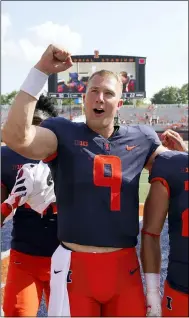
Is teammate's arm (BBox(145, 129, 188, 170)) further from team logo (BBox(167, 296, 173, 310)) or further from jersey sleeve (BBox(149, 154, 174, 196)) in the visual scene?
team logo (BBox(167, 296, 173, 310))

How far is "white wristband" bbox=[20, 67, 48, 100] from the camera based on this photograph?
71.3 inches

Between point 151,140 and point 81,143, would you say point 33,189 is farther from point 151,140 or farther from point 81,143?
point 151,140

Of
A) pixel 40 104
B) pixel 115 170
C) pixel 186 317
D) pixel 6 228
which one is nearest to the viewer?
pixel 186 317

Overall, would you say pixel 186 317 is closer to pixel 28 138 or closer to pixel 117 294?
pixel 117 294

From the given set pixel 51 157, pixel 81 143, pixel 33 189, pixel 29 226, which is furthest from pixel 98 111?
pixel 29 226

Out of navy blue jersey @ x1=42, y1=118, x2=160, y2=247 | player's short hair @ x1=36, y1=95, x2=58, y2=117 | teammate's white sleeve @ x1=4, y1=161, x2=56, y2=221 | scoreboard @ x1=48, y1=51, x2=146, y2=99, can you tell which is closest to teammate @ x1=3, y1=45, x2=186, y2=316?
navy blue jersey @ x1=42, y1=118, x2=160, y2=247

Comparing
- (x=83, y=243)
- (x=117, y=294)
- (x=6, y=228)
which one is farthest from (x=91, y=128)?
(x=6, y=228)

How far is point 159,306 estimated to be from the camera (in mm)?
1909

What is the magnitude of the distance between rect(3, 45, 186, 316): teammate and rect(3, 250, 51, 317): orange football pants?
54 centimetres

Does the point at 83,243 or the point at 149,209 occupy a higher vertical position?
the point at 149,209

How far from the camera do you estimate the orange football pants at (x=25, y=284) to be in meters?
2.46

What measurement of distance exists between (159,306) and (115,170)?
0.65 metres

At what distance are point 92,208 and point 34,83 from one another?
619 mm

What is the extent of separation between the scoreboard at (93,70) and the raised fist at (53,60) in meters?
21.0
